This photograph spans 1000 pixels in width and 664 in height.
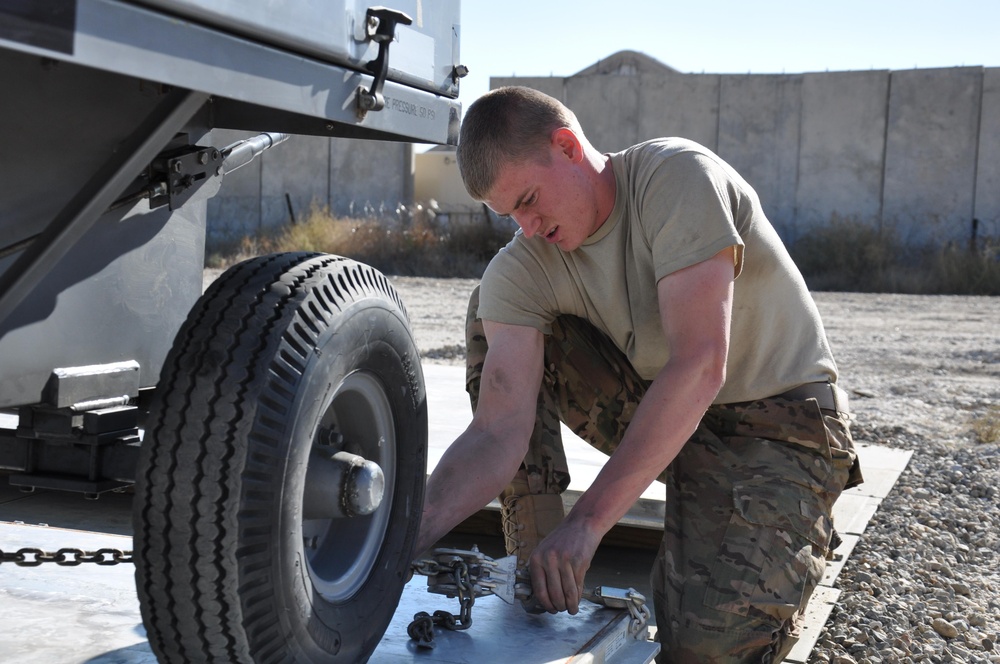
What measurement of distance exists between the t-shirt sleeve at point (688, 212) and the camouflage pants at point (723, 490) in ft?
1.50

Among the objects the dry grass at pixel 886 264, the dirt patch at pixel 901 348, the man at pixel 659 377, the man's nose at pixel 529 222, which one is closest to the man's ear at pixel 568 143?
the man at pixel 659 377

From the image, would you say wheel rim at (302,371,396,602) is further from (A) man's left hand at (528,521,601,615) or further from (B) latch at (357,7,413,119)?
(B) latch at (357,7,413,119)

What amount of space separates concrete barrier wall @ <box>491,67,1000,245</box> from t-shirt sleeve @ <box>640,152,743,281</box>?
16239 millimetres

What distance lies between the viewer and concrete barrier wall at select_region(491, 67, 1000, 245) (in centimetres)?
1777

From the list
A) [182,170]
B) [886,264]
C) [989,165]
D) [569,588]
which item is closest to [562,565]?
[569,588]

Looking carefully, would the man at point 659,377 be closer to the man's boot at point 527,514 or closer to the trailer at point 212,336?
the man's boot at point 527,514

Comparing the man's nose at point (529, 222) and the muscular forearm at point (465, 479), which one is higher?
the man's nose at point (529, 222)

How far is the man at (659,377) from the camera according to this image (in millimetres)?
2404

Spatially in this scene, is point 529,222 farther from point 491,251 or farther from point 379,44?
point 491,251

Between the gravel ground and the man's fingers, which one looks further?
the gravel ground

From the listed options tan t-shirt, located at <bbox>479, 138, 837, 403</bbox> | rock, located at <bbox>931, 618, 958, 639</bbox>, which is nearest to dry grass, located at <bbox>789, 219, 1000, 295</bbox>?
rock, located at <bbox>931, 618, 958, 639</bbox>

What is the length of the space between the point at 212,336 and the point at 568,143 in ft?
3.53

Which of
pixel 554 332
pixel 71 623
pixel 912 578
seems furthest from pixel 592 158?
pixel 912 578

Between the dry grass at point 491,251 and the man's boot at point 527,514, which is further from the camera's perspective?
the dry grass at point 491,251
